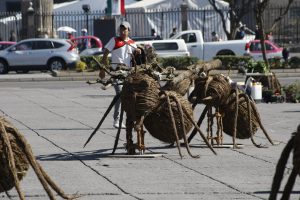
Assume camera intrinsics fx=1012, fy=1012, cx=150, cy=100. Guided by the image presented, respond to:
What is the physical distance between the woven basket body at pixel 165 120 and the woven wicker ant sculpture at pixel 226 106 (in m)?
1.02

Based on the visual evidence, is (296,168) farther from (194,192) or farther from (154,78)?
(154,78)

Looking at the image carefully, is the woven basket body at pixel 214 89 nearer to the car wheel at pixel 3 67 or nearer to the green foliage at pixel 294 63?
the green foliage at pixel 294 63

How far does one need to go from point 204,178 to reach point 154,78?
2322mm

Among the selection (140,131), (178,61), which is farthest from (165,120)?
(178,61)

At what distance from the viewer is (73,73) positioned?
38.8 metres

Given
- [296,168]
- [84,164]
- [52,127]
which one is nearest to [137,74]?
[84,164]

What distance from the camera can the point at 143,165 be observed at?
12680mm

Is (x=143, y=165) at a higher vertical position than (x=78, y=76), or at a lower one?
higher

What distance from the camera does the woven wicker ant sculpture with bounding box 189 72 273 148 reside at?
14.1 metres

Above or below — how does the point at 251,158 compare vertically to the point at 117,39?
below

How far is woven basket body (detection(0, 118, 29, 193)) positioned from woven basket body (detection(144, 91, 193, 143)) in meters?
4.71

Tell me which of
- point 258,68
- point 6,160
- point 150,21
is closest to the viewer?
point 6,160

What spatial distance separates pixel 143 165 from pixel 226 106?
7.29 ft

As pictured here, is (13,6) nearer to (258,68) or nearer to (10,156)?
(258,68)
